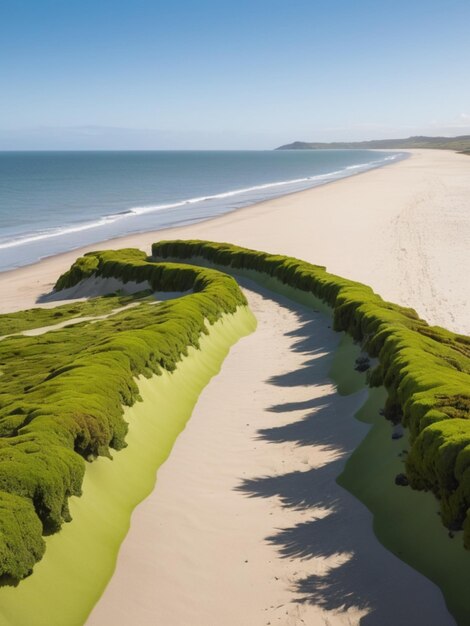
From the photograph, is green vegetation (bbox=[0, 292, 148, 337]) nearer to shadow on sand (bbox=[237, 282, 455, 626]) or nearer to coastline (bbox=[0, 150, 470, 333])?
coastline (bbox=[0, 150, 470, 333])

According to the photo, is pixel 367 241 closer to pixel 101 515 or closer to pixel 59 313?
pixel 59 313

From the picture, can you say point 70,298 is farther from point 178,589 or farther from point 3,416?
point 178,589

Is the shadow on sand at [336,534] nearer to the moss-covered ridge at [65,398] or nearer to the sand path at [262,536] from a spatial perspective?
the sand path at [262,536]

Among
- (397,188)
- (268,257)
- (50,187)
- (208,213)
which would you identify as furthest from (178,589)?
(50,187)

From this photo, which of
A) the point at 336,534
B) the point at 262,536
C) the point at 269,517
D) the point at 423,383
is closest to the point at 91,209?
the point at 423,383

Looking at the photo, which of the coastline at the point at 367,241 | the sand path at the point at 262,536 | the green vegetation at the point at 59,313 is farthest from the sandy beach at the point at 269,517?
the green vegetation at the point at 59,313

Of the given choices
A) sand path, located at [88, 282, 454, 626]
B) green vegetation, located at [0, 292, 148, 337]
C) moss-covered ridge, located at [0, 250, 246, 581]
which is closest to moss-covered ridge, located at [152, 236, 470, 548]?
sand path, located at [88, 282, 454, 626]
